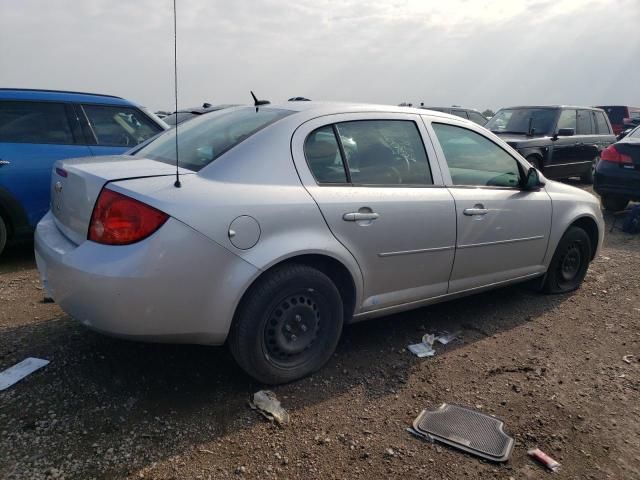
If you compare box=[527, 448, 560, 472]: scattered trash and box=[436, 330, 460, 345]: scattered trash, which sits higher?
box=[436, 330, 460, 345]: scattered trash

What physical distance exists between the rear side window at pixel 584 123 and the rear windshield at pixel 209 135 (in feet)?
31.0

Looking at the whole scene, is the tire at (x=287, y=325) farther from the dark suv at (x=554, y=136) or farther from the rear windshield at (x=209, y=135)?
the dark suv at (x=554, y=136)

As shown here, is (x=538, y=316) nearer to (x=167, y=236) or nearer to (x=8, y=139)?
(x=167, y=236)

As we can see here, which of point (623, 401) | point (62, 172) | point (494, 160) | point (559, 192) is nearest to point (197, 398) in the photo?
point (62, 172)

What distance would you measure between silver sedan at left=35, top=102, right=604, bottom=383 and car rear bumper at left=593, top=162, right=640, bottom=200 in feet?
15.8

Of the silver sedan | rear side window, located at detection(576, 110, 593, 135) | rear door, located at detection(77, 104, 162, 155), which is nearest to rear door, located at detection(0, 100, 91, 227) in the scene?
rear door, located at detection(77, 104, 162, 155)

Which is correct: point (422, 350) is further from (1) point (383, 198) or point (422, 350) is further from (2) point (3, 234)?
(2) point (3, 234)

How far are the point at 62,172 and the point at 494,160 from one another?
3027 millimetres

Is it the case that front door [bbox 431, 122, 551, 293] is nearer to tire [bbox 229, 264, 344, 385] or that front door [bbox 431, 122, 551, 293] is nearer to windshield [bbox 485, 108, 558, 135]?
tire [bbox 229, 264, 344, 385]

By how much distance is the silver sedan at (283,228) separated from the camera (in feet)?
8.30

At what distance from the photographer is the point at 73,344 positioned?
339 cm

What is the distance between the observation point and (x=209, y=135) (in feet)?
10.6

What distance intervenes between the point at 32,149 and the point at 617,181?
7.88m

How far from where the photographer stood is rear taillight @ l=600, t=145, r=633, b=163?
7965mm
